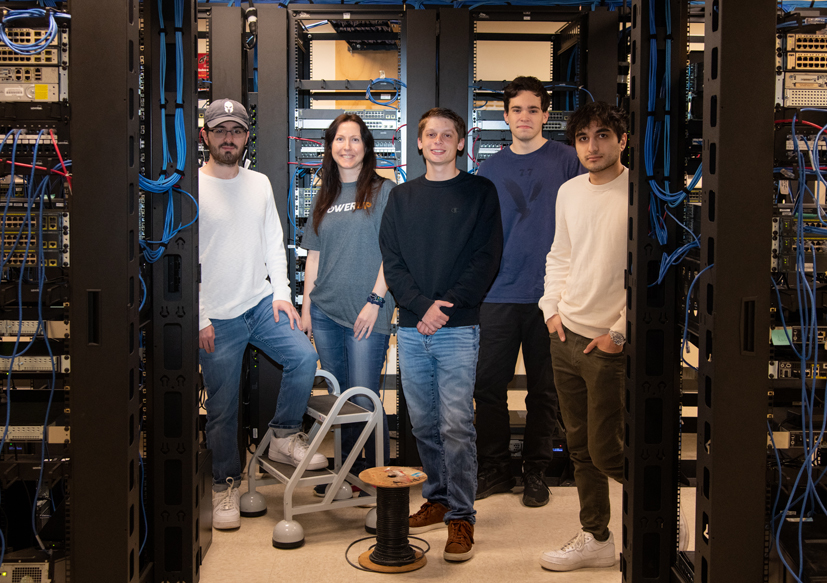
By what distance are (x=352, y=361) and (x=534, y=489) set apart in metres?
1.10

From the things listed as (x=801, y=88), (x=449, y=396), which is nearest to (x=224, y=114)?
(x=449, y=396)

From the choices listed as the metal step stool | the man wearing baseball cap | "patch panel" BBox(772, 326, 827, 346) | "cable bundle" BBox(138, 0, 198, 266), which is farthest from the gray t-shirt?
"patch panel" BBox(772, 326, 827, 346)

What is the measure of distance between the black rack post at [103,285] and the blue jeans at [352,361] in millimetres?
1526

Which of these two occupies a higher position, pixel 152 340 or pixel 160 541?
pixel 152 340

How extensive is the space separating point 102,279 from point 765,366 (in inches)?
69.8

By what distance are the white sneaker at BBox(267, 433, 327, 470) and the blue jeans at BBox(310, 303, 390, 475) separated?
252 millimetres

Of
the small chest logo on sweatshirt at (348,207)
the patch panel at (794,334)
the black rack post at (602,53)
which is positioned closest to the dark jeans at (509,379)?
the small chest logo on sweatshirt at (348,207)

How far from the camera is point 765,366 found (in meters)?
1.94

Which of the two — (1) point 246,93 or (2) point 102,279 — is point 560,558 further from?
(1) point 246,93

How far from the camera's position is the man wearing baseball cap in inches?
133

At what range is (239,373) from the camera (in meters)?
3.49

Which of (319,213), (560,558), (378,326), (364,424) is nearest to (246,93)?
(319,213)

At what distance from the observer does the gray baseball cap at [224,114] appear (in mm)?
3430

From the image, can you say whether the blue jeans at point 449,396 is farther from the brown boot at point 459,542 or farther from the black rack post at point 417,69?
the black rack post at point 417,69
